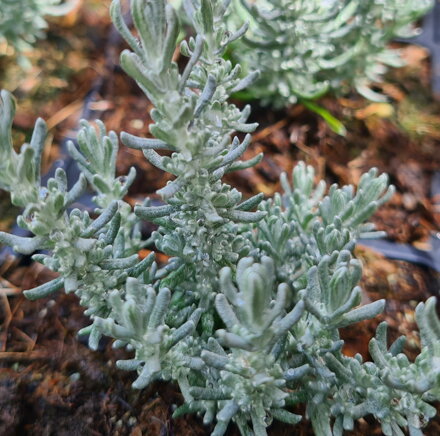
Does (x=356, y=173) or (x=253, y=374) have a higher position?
(x=253, y=374)

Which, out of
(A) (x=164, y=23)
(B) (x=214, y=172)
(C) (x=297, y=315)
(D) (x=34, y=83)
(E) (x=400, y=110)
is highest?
(A) (x=164, y=23)

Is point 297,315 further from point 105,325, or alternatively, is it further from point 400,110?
point 400,110

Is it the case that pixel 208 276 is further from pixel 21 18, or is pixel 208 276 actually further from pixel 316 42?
pixel 21 18

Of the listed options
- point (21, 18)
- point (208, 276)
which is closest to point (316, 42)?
point (208, 276)

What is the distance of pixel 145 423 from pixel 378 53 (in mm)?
1747

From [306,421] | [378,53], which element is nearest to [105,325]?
[306,421]

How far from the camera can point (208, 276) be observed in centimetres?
123

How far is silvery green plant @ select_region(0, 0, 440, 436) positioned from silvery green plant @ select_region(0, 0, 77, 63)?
1.27 meters

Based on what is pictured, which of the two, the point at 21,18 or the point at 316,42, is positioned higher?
the point at 21,18

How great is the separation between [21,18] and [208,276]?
5.55ft

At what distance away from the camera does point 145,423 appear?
1339mm

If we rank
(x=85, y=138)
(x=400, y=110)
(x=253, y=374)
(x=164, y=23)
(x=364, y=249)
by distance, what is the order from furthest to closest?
(x=400, y=110) < (x=364, y=249) < (x=85, y=138) < (x=253, y=374) < (x=164, y=23)

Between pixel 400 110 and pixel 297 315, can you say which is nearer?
pixel 297 315

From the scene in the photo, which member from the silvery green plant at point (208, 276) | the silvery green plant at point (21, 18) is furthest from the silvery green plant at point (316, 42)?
the silvery green plant at point (21, 18)
